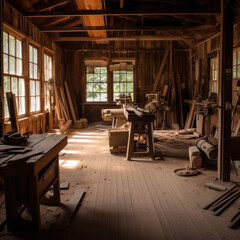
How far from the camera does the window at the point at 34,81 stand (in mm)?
7855

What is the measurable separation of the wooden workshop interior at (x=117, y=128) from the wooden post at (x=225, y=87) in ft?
0.05

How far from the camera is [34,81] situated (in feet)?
27.0

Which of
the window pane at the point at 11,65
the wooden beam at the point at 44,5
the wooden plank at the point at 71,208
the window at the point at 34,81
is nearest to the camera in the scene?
the wooden plank at the point at 71,208

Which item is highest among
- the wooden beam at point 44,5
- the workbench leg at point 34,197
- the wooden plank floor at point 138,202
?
the wooden beam at point 44,5

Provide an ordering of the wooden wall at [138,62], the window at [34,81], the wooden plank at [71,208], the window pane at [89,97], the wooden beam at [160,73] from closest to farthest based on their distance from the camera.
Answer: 1. the wooden plank at [71,208]
2. the window at [34,81]
3. the wooden beam at [160,73]
4. the wooden wall at [138,62]
5. the window pane at [89,97]

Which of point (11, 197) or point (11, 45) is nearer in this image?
point (11, 197)

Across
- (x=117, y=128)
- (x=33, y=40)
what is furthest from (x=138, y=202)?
(x=33, y=40)

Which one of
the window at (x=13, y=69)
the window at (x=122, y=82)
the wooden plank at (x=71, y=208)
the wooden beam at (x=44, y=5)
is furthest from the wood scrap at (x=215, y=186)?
the window at (x=122, y=82)

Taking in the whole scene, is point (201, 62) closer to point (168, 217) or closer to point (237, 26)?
point (237, 26)

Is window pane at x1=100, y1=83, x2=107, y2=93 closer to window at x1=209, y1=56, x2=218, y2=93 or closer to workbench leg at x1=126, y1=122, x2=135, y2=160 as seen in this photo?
window at x1=209, y1=56, x2=218, y2=93

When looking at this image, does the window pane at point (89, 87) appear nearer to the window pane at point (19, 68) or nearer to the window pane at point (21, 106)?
the window pane at point (21, 106)

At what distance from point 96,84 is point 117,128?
524 centimetres

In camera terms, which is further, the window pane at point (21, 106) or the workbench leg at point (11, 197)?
the window pane at point (21, 106)

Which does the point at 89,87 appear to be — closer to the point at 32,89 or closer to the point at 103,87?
the point at 103,87
